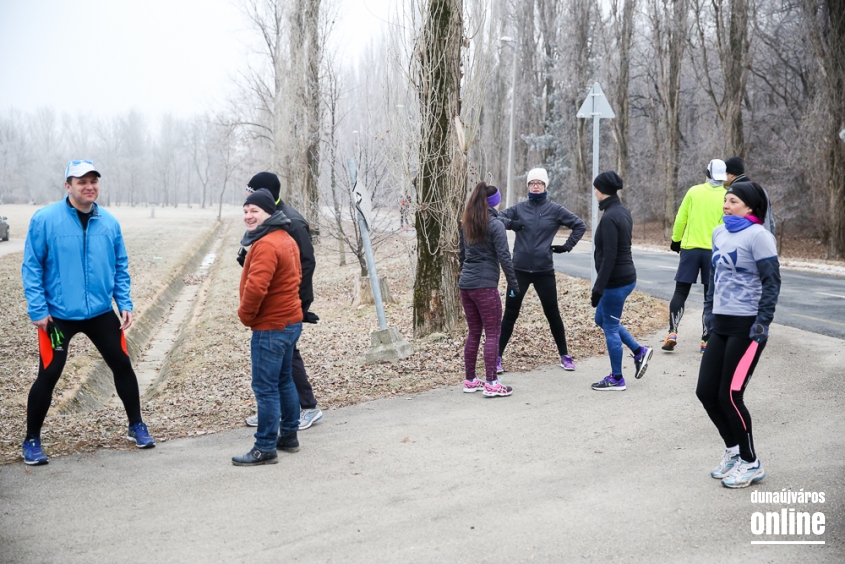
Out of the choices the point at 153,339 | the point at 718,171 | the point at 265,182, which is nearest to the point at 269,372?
the point at 265,182

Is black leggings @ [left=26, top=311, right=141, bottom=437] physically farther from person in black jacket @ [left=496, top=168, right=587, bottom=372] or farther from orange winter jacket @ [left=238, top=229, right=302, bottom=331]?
person in black jacket @ [left=496, top=168, right=587, bottom=372]

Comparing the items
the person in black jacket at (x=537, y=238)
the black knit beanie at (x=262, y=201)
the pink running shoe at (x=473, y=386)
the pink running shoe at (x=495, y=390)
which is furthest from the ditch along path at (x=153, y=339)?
the person in black jacket at (x=537, y=238)

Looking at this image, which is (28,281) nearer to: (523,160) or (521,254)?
(521,254)

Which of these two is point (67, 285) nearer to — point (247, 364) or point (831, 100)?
point (247, 364)

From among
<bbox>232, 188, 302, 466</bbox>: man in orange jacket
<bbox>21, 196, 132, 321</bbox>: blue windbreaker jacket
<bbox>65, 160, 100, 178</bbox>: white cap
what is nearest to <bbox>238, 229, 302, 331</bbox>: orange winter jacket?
<bbox>232, 188, 302, 466</bbox>: man in orange jacket

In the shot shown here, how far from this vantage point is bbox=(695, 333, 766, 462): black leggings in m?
4.65

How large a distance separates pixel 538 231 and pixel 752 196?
9.96ft

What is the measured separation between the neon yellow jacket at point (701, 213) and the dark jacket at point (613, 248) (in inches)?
55.5

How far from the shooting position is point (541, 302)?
779 centimetres

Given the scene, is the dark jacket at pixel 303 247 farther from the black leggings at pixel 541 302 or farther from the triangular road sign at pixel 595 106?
the triangular road sign at pixel 595 106

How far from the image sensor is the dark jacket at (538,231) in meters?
7.56

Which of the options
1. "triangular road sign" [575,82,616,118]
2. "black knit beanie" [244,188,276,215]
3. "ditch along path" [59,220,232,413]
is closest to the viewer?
"black knit beanie" [244,188,276,215]

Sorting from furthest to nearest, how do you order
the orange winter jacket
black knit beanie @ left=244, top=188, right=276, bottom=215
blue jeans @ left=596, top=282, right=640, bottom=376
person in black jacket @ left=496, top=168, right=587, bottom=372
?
1. person in black jacket @ left=496, top=168, right=587, bottom=372
2. blue jeans @ left=596, top=282, right=640, bottom=376
3. black knit beanie @ left=244, top=188, right=276, bottom=215
4. the orange winter jacket

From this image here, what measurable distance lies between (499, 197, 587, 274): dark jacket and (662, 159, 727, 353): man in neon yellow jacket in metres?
1.43
